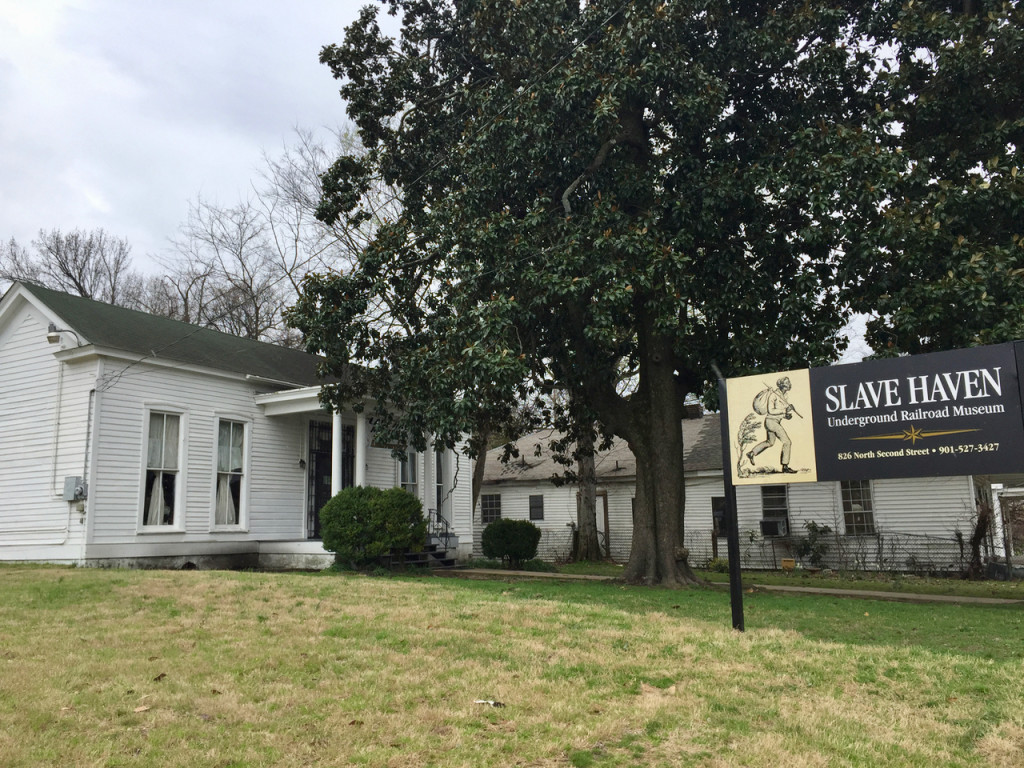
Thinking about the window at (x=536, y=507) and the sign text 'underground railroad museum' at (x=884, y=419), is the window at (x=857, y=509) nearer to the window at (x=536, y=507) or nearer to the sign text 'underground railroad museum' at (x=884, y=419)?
the window at (x=536, y=507)

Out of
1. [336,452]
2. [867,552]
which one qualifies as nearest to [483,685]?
[336,452]

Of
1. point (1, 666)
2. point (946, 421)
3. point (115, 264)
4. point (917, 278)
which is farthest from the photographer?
point (115, 264)

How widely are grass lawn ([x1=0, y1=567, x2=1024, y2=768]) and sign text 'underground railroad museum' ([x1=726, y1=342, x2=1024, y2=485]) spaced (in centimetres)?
172

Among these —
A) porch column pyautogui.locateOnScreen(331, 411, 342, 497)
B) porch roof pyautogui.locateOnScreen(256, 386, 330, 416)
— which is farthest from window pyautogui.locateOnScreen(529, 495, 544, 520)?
porch column pyautogui.locateOnScreen(331, 411, 342, 497)

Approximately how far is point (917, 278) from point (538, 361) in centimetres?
662

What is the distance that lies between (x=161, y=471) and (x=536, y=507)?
1611 centimetres

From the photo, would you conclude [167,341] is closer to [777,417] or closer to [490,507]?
[777,417]

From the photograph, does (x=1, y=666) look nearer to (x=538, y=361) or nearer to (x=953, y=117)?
(x=538, y=361)

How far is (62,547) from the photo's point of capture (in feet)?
51.3

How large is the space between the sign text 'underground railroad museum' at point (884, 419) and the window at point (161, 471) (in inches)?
489

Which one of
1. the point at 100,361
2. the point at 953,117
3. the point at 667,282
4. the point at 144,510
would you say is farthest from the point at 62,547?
the point at 953,117

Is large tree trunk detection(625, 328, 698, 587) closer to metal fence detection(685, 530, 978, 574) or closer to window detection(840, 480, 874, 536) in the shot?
metal fence detection(685, 530, 978, 574)

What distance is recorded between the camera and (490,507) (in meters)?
32.0

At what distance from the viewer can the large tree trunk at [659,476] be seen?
48.6 feet
